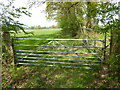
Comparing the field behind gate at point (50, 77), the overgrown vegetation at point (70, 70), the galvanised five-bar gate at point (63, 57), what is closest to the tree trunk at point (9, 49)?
the overgrown vegetation at point (70, 70)

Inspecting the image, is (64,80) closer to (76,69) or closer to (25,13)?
(76,69)

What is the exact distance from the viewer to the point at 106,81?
2.05 metres

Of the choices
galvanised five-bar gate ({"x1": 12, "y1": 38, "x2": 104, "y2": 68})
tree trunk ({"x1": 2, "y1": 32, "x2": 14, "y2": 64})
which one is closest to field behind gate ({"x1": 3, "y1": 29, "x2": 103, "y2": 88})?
galvanised five-bar gate ({"x1": 12, "y1": 38, "x2": 104, "y2": 68})

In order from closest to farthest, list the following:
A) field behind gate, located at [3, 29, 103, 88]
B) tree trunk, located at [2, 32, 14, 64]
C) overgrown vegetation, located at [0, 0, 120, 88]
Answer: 1. overgrown vegetation, located at [0, 0, 120, 88]
2. field behind gate, located at [3, 29, 103, 88]
3. tree trunk, located at [2, 32, 14, 64]

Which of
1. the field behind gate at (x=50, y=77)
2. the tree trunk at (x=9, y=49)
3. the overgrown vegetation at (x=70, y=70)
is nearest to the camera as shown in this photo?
the overgrown vegetation at (x=70, y=70)

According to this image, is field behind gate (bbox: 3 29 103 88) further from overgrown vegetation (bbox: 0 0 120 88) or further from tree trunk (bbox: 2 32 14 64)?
tree trunk (bbox: 2 32 14 64)

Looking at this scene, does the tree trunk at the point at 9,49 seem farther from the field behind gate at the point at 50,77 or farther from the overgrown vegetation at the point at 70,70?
the field behind gate at the point at 50,77

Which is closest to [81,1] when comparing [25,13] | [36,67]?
[25,13]

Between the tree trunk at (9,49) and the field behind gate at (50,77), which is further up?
the tree trunk at (9,49)

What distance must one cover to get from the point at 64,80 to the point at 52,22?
177 centimetres

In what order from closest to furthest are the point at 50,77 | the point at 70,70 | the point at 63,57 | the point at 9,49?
the point at 50,77
the point at 70,70
the point at 9,49
the point at 63,57

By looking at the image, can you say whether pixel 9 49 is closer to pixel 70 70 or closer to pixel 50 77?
pixel 50 77

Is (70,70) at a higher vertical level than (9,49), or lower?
lower

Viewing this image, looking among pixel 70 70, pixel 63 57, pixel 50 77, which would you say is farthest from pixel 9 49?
pixel 70 70
